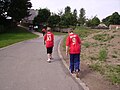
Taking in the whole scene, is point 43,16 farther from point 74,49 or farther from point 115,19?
point 74,49

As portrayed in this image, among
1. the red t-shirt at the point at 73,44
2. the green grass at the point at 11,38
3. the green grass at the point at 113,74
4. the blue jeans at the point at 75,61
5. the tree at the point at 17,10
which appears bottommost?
the green grass at the point at 11,38

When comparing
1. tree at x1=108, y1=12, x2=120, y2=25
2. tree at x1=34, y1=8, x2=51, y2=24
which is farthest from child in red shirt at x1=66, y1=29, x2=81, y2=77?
tree at x1=108, y1=12, x2=120, y2=25

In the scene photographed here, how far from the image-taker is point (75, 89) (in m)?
8.20

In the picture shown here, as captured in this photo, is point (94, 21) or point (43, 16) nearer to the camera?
point (43, 16)

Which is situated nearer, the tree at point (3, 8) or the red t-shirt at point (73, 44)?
the red t-shirt at point (73, 44)

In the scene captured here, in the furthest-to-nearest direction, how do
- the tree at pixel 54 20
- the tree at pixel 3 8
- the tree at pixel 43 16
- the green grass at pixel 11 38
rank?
the tree at pixel 43 16
the tree at pixel 54 20
the tree at pixel 3 8
the green grass at pixel 11 38

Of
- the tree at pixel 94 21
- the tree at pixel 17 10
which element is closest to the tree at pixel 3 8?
the tree at pixel 17 10

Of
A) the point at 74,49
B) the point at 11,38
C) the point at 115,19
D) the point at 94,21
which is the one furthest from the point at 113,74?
the point at 115,19

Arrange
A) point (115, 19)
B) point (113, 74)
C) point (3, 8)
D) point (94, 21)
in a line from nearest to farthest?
point (113, 74) → point (3, 8) → point (94, 21) → point (115, 19)

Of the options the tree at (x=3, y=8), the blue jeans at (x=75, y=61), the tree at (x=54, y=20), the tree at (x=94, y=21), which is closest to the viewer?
the blue jeans at (x=75, y=61)

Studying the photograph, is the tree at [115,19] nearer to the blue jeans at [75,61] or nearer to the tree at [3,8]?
the tree at [3,8]

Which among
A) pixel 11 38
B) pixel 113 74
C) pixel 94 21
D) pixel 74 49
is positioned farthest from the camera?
pixel 94 21

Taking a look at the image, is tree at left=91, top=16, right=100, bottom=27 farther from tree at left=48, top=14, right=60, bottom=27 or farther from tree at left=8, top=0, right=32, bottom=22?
tree at left=8, top=0, right=32, bottom=22

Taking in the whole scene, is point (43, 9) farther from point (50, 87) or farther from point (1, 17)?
point (50, 87)
